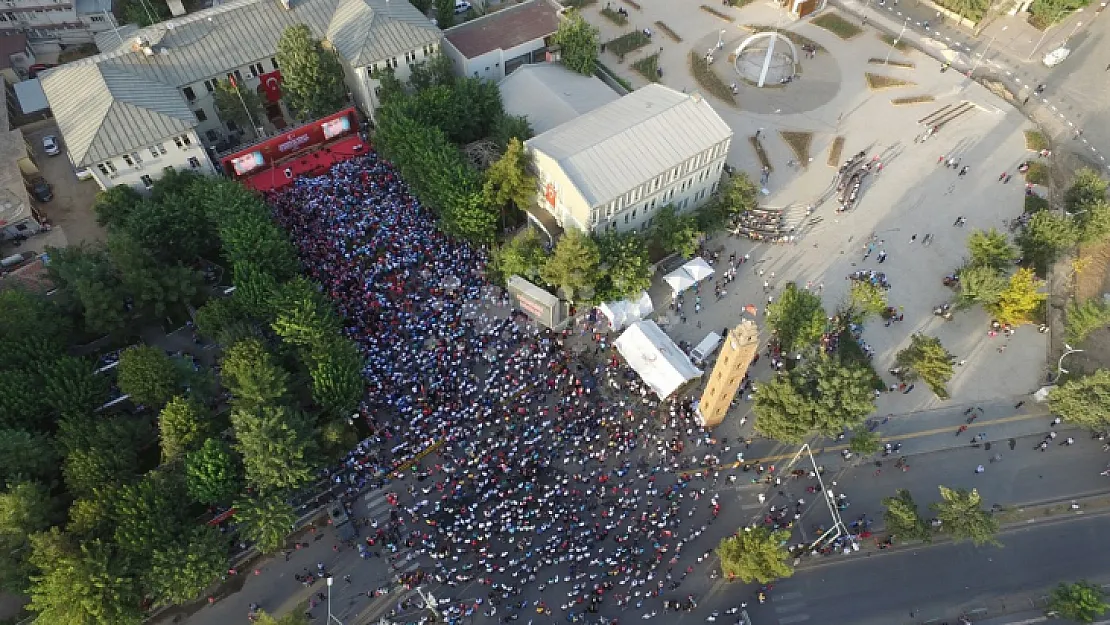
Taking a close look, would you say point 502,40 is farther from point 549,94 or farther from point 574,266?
point 574,266

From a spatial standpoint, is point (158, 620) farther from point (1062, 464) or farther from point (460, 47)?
point (1062, 464)

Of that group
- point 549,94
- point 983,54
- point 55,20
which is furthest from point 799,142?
point 55,20

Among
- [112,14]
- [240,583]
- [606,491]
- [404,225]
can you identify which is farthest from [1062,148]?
[112,14]

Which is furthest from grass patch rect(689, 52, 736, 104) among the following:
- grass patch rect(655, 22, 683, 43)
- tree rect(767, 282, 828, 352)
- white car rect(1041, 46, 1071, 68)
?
white car rect(1041, 46, 1071, 68)

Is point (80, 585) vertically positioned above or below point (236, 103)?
below

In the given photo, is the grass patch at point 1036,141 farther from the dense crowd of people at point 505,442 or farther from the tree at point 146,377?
the tree at point 146,377
